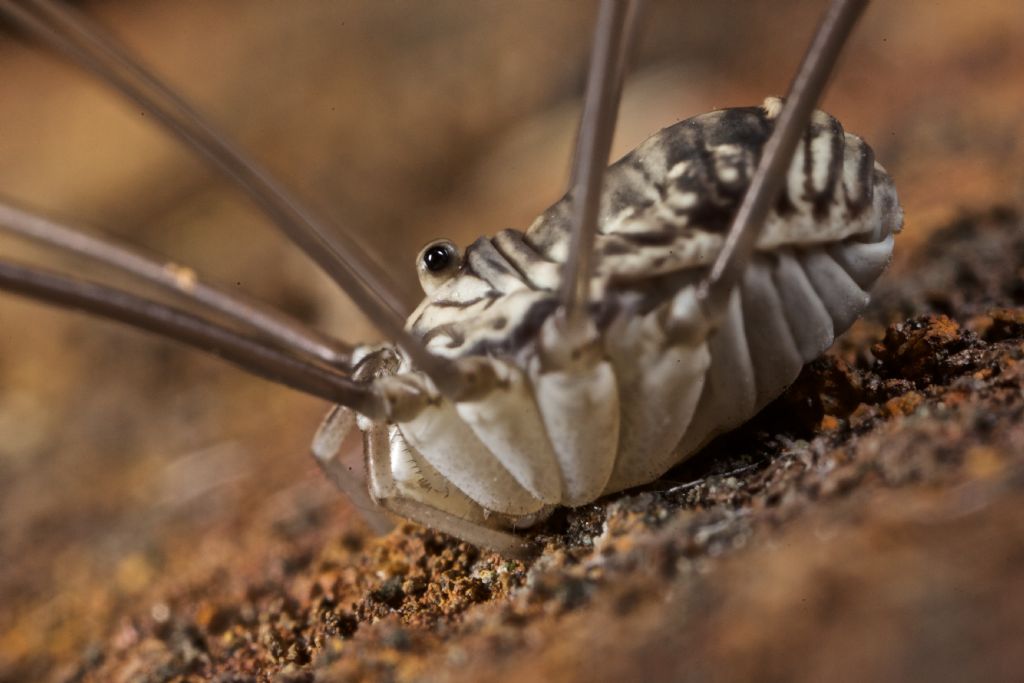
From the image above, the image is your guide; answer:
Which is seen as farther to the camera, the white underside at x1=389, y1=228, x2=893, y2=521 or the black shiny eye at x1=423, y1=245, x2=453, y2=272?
the black shiny eye at x1=423, y1=245, x2=453, y2=272

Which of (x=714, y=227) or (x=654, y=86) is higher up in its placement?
(x=654, y=86)

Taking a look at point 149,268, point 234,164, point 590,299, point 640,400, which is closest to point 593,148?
point 590,299

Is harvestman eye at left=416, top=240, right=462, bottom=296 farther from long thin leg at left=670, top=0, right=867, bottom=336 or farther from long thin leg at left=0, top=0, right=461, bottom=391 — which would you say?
long thin leg at left=670, top=0, right=867, bottom=336

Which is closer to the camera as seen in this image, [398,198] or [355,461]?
[355,461]

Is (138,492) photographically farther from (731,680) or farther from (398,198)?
(731,680)

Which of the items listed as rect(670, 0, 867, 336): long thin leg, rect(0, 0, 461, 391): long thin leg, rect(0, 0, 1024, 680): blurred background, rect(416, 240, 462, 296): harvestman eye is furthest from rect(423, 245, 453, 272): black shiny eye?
rect(0, 0, 1024, 680): blurred background

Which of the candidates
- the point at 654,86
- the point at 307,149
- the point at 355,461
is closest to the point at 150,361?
the point at 307,149

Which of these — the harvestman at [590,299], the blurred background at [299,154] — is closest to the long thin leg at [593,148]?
the harvestman at [590,299]
